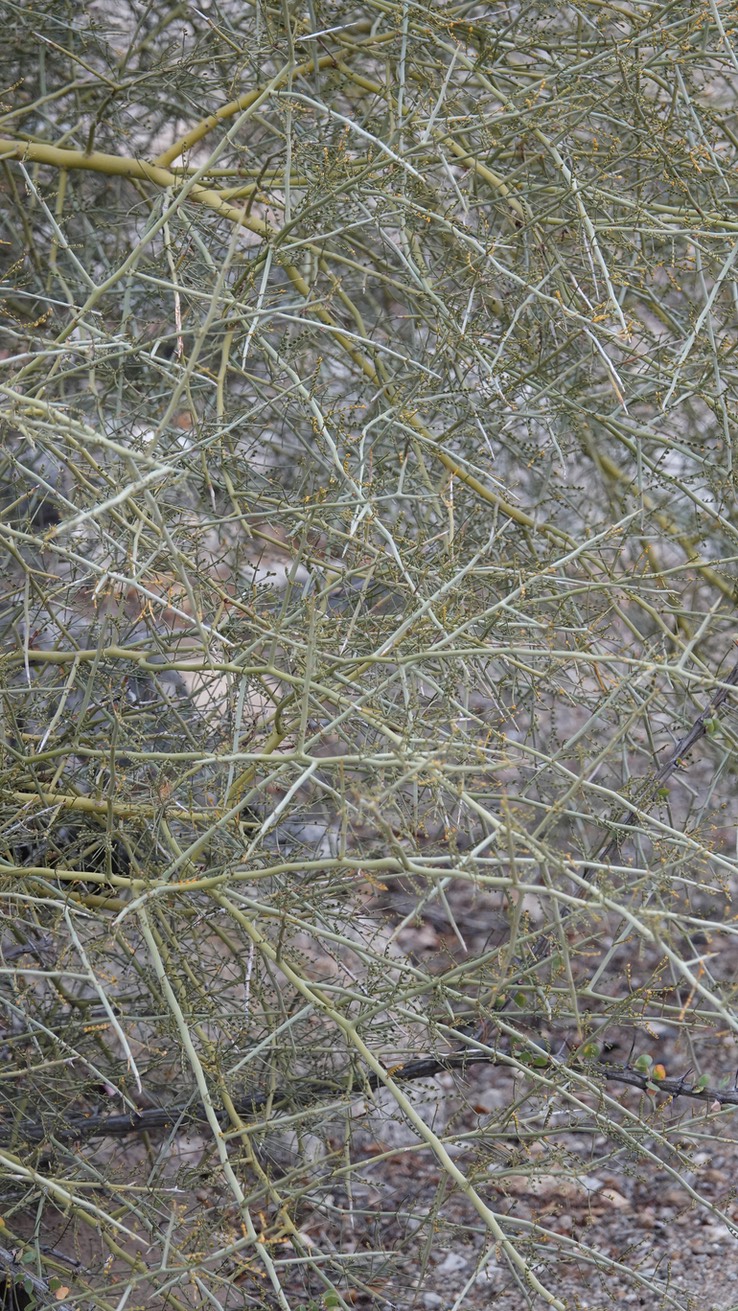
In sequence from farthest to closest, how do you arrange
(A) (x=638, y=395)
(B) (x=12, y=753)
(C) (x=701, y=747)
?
(C) (x=701, y=747)
(A) (x=638, y=395)
(B) (x=12, y=753)

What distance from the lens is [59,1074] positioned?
3162 mm

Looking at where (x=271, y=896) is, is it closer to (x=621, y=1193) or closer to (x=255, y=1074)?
(x=255, y=1074)

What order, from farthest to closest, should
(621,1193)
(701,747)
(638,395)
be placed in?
1. (701,747)
2. (621,1193)
3. (638,395)

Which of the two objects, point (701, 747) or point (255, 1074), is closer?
point (255, 1074)

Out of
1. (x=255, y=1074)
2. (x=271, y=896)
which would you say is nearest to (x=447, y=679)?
(x=271, y=896)

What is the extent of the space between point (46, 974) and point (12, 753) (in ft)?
2.48

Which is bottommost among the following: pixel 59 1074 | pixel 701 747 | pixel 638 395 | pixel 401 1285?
pixel 401 1285

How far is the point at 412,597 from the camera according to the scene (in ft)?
8.77

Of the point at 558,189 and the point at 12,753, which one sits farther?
the point at 558,189

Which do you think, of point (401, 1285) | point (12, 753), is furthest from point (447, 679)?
point (401, 1285)

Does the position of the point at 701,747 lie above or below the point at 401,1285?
above

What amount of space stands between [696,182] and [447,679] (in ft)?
5.47

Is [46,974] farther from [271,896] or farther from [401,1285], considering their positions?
[401,1285]

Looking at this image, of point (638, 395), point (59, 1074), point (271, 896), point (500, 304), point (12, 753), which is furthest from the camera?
point (500, 304)
